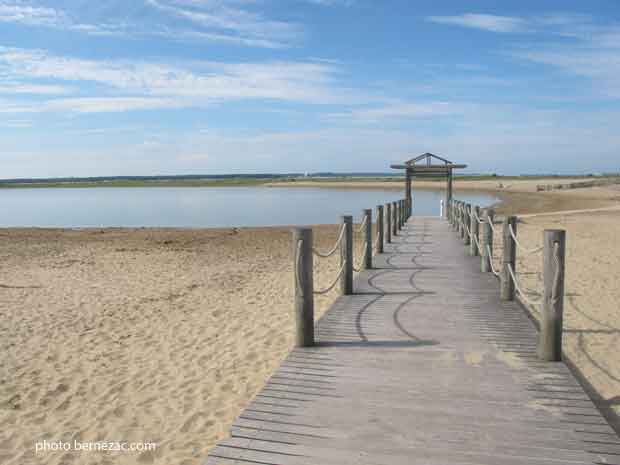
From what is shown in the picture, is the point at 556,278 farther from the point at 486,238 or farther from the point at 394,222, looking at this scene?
the point at 394,222

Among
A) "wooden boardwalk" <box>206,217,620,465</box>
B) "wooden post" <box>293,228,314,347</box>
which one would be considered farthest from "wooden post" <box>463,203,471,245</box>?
"wooden post" <box>293,228,314,347</box>

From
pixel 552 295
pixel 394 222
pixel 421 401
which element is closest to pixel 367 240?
pixel 552 295

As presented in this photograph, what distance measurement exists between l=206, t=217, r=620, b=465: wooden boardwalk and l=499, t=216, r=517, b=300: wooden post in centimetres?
49

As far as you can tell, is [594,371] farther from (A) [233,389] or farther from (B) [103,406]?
(B) [103,406]

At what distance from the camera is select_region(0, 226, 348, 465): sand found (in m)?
4.44

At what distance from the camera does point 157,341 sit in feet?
23.1

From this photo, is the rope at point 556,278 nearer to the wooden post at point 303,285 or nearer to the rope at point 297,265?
the wooden post at point 303,285

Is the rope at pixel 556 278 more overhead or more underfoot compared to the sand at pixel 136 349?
more overhead

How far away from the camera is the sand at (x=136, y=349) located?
4.44m

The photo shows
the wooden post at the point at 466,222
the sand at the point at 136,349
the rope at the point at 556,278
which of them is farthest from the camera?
the wooden post at the point at 466,222

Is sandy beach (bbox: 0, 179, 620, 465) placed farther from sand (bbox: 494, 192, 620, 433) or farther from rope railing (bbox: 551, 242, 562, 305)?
rope railing (bbox: 551, 242, 562, 305)

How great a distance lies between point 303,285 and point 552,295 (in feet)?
7.66

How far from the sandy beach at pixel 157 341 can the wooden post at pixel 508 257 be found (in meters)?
0.98

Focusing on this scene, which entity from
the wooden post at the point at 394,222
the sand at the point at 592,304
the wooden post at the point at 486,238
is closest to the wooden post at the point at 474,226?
the sand at the point at 592,304
